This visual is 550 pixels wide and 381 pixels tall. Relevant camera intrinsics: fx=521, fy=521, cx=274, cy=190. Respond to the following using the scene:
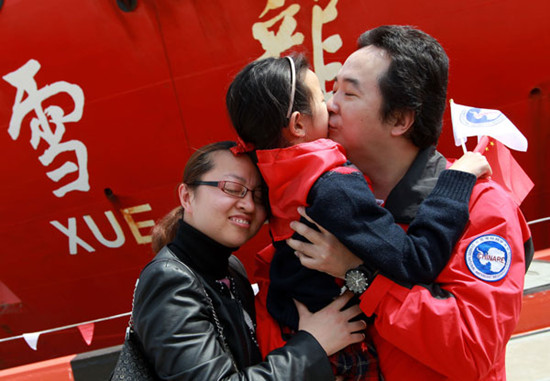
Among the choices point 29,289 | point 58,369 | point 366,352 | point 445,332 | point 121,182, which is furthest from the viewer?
point 29,289

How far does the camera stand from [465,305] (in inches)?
46.9

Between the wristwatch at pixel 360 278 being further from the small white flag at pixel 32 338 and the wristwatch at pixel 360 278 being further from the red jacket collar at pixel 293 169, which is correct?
the small white flag at pixel 32 338

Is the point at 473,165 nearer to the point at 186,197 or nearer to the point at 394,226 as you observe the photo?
the point at 394,226

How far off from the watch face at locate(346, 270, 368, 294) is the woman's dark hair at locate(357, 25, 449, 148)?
44cm

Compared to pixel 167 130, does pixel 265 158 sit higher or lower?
higher

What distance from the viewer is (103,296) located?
3.28m

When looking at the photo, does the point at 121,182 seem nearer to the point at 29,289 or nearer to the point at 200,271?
the point at 29,289

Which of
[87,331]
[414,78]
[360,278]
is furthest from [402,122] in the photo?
[87,331]

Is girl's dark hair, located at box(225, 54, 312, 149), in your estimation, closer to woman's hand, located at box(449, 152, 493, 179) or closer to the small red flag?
woman's hand, located at box(449, 152, 493, 179)

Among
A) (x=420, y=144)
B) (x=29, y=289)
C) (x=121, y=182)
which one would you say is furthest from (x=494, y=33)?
(x=29, y=289)

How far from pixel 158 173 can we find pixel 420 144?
1.87m

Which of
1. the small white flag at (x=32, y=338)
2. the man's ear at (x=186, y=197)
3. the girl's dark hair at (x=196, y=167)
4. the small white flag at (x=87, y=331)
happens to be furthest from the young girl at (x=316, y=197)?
the small white flag at (x=32, y=338)

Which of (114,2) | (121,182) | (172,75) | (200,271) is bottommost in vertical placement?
(121,182)

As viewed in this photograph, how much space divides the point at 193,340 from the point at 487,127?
1.01 metres
